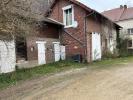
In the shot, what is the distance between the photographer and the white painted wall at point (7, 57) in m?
14.9

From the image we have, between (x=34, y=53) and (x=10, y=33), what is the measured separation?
7042mm

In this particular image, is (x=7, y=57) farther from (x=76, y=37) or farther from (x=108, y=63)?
(x=108, y=63)

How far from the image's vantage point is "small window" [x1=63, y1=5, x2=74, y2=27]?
70.5 feet

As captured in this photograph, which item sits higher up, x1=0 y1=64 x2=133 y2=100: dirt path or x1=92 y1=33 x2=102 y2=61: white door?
x1=92 y1=33 x2=102 y2=61: white door

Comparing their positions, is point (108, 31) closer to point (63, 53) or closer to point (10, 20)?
point (63, 53)

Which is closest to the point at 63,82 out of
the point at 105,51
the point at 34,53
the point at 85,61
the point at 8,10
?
the point at 8,10

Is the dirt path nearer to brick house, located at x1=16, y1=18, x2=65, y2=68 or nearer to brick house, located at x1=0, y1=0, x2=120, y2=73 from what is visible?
brick house, located at x1=16, y1=18, x2=65, y2=68

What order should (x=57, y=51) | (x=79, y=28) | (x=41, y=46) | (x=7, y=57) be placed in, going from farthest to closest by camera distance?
1. (x=57, y=51)
2. (x=79, y=28)
3. (x=41, y=46)
4. (x=7, y=57)

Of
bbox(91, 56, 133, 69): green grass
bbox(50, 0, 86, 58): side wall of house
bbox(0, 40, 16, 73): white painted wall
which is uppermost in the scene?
bbox(50, 0, 86, 58): side wall of house

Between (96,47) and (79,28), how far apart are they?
9.40ft

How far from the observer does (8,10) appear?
10641 mm

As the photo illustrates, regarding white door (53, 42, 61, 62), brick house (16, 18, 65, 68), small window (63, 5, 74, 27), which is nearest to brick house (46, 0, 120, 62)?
small window (63, 5, 74, 27)

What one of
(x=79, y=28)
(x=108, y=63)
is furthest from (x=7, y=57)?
(x=108, y=63)

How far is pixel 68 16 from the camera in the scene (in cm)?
2197
